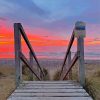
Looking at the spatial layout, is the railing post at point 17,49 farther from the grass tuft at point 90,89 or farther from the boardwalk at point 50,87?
the grass tuft at point 90,89

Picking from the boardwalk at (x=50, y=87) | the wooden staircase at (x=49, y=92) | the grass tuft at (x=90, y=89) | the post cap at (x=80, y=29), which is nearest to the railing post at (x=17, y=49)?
the boardwalk at (x=50, y=87)

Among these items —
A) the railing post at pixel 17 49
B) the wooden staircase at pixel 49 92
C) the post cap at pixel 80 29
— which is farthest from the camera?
the railing post at pixel 17 49

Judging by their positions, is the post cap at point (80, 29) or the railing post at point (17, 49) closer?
the post cap at point (80, 29)

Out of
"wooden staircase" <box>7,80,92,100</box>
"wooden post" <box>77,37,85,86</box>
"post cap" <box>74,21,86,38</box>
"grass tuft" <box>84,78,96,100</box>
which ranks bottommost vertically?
"grass tuft" <box>84,78,96,100</box>

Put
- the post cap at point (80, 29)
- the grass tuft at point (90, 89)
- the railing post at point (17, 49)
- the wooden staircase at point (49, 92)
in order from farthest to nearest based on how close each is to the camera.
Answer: the railing post at point (17, 49) < the post cap at point (80, 29) < the grass tuft at point (90, 89) < the wooden staircase at point (49, 92)

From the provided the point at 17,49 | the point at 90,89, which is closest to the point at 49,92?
the point at 90,89

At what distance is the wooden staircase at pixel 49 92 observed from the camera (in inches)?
177

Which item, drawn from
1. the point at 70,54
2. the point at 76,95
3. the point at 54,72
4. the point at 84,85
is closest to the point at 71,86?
the point at 84,85

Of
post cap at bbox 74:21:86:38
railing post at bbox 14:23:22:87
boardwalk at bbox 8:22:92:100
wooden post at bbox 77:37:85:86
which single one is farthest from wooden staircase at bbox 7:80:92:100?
post cap at bbox 74:21:86:38

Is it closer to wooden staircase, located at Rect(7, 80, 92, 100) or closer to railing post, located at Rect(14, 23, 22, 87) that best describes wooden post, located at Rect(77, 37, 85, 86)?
wooden staircase, located at Rect(7, 80, 92, 100)

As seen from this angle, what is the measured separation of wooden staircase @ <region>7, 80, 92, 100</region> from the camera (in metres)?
4.51

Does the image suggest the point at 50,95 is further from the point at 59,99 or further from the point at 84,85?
the point at 84,85

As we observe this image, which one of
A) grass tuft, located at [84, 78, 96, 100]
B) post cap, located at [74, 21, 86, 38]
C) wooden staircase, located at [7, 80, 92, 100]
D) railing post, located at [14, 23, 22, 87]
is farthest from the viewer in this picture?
railing post, located at [14, 23, 22, 87]

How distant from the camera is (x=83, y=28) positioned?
5.63 m
